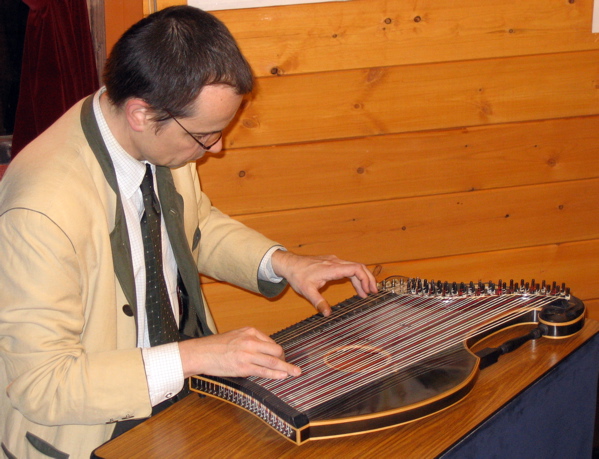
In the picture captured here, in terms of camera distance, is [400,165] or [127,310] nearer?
[127,310]

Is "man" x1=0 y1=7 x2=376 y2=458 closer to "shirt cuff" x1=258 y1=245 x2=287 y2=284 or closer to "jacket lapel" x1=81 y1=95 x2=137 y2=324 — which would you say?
"jacket lapel" x1=81 y1=95 x2=137 y2=324

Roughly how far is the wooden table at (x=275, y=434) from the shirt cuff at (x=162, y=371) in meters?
0.06

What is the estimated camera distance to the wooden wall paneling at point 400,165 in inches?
82.4

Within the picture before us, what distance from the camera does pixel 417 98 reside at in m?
2.13

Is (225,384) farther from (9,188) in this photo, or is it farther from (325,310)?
(9,188)

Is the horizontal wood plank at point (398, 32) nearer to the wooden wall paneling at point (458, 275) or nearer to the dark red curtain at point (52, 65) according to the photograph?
the dark red curtain at point (52, 65)

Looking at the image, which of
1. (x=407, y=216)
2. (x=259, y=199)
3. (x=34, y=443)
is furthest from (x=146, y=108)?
(x=407, y=216)

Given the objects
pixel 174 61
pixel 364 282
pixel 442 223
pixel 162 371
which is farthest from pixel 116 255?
pixel 442 223

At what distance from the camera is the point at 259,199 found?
212 centimetres

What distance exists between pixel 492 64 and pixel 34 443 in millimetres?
1659

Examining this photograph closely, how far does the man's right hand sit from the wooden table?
0.08m

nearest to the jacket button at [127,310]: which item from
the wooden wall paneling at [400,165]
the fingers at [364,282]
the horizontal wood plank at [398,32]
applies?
the fingers at [364,282]

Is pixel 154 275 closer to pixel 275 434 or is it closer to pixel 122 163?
pixel 122 163

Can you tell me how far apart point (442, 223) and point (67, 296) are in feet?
4.58
